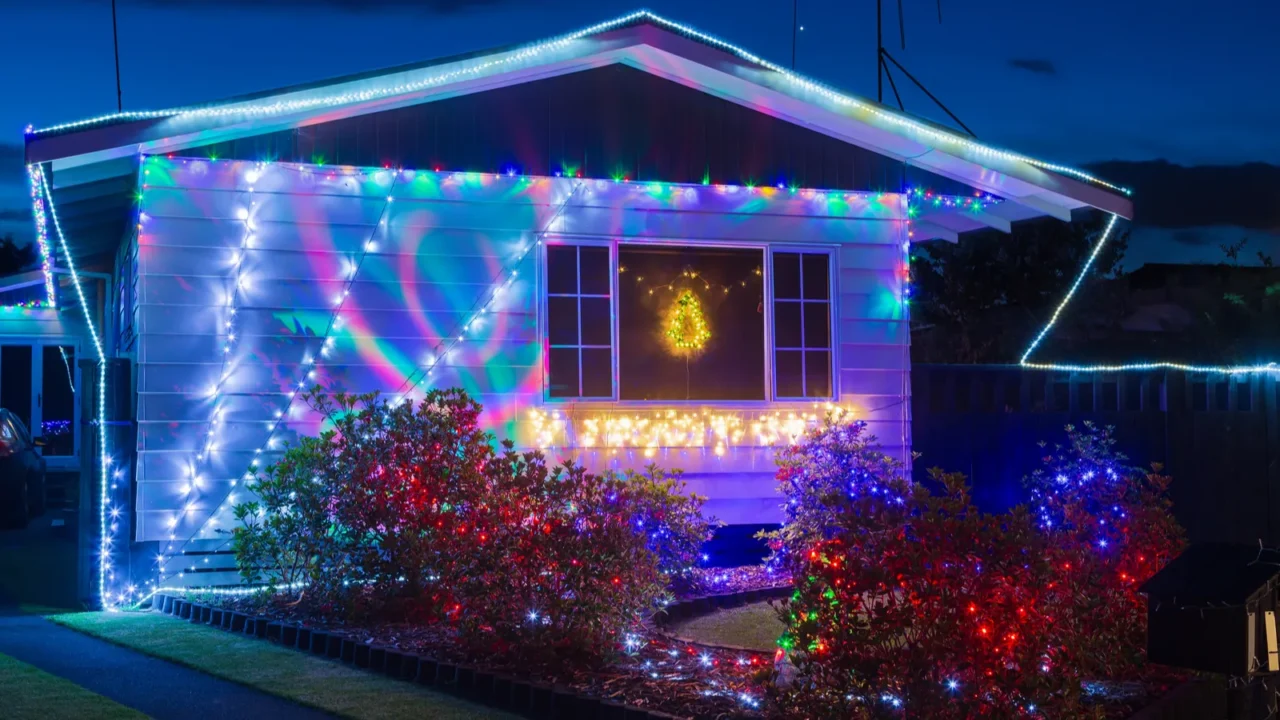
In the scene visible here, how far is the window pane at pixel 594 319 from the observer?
11.1 m

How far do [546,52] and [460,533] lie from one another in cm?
444

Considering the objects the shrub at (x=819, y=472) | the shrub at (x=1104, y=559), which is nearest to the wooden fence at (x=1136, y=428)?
the shrub at (x=819, y=472)

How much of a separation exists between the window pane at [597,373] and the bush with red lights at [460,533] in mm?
1837

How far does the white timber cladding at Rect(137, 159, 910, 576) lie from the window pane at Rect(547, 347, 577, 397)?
0.18 metres

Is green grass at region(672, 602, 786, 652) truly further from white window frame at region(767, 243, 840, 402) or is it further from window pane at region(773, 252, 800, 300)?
window pane at region(773, 252, 800, 300)

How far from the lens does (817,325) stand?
38.6 feet

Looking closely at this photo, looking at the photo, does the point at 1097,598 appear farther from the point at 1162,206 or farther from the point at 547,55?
the point at 1162,206

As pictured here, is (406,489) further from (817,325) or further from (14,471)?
(14,471)

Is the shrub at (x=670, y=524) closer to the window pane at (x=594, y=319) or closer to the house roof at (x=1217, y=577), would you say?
the window pane at (x=594, y=319)

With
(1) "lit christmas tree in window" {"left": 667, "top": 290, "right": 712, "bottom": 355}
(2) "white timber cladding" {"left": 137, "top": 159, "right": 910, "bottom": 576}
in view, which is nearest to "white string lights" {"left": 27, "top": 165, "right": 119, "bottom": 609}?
(2) "white timber cladding" {"left": 137, "top": 159, "right": 910, "bottom": 576}

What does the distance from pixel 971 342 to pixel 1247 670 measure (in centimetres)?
2050

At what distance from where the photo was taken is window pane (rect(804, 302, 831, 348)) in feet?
38.5

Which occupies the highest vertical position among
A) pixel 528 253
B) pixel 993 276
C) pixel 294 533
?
pixel 993 276

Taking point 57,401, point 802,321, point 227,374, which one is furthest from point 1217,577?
point 57,401
